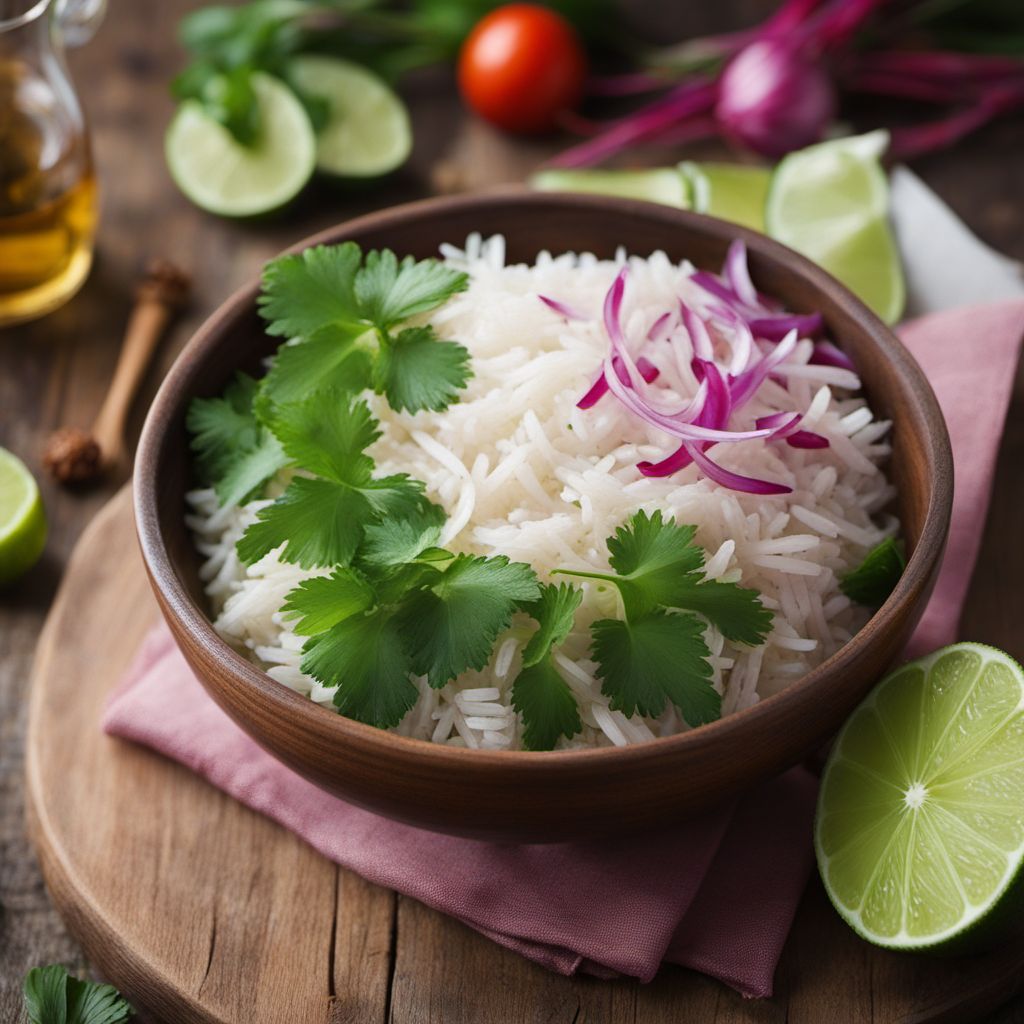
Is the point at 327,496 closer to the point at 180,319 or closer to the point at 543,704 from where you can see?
the point at 543,704

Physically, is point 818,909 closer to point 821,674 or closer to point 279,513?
point 821,674

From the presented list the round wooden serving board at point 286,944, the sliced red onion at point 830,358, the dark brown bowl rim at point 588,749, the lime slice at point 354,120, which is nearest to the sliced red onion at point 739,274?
the dark brown bowl rim at point 588,749

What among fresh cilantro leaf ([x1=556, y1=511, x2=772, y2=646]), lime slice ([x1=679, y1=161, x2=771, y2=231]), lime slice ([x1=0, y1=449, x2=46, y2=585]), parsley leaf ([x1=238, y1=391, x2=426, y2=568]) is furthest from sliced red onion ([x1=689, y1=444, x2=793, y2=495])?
lime slice ([x1=0, y1=449, x2=46, y2=585])

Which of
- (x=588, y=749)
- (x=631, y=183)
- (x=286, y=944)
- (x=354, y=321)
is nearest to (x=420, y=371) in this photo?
(x=354, y=321)

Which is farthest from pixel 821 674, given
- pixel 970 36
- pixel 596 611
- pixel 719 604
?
pixel 970 36

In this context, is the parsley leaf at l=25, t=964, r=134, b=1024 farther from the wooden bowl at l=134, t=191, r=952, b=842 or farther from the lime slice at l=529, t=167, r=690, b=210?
the lime slice at l=529, t=167, r=690, b=210

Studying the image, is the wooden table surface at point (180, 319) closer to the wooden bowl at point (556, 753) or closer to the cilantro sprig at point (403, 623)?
the wooden bowl at point (556, 753)
